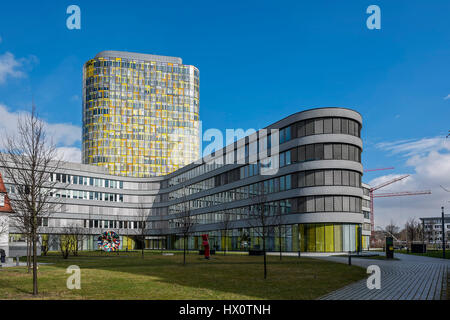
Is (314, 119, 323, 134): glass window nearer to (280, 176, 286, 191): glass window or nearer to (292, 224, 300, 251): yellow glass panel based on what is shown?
(280, 176, 286, 191): glass window


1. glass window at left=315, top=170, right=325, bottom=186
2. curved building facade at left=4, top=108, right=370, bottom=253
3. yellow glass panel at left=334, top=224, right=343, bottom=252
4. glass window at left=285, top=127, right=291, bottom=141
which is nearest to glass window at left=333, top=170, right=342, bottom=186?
curved building facade at left=4, top=108, right=370, bottom=253

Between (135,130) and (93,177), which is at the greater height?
(135,130)

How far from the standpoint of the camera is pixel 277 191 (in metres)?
60.6

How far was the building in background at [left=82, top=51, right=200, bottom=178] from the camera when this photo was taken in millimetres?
143625

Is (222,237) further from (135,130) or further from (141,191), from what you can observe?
(135,130)

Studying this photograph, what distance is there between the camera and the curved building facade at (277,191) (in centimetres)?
5512

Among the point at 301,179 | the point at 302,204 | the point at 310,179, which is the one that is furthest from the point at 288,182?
the point at 302,204

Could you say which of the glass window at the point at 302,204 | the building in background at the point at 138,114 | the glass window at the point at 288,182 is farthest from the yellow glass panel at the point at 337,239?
the building in background at the point at 138,114

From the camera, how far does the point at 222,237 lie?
75688 millimetres

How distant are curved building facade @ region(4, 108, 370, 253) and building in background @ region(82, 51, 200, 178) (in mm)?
47035

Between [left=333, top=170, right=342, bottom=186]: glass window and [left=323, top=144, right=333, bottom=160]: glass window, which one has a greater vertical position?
[left=323, top=144, right=333, bottom=160]: glass window

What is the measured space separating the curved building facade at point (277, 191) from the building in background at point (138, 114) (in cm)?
4704

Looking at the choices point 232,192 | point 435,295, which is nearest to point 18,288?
point 435,295

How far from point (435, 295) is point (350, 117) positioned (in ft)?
144
